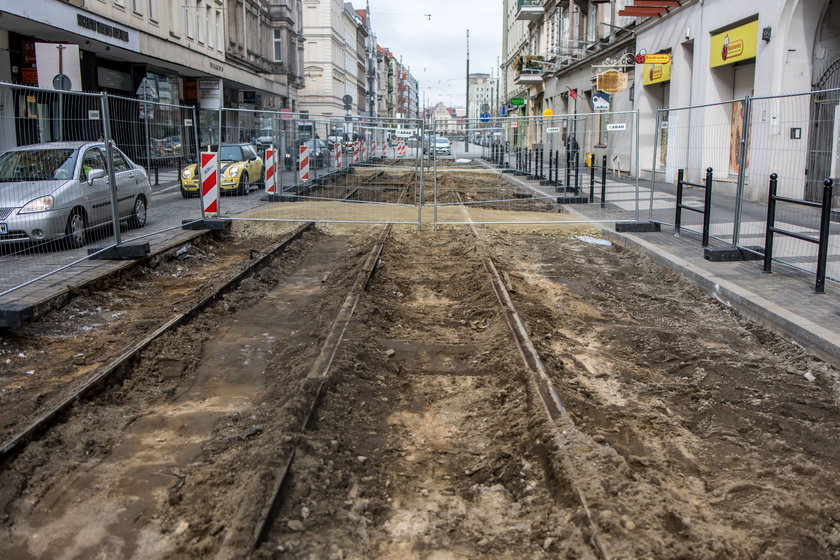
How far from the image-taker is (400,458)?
439 centimetres

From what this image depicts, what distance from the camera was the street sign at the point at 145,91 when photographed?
2428 centimetres

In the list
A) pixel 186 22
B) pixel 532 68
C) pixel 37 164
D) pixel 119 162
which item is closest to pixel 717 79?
pixel 119 162

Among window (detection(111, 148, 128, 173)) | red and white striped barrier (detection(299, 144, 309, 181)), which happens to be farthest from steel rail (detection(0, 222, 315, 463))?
red and white striped barrier (detection(299, 144, 309, 181))

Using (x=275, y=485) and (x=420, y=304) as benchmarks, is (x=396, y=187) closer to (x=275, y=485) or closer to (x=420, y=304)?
(x=420, y=304)

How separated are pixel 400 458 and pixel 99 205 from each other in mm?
8523

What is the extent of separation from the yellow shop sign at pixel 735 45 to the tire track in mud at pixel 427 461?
1409cm

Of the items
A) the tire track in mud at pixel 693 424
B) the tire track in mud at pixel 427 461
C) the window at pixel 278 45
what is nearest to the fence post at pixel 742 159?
the tire track in mud at pixel 693 424

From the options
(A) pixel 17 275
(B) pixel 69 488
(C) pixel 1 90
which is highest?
(C) pixel 1 90

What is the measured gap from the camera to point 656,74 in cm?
2445

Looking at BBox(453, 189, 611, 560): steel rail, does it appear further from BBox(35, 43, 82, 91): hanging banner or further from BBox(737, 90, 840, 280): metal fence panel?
BBox(35, 43, 82, 91): hanging banner

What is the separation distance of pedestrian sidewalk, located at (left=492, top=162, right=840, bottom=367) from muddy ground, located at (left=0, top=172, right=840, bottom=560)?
19cm

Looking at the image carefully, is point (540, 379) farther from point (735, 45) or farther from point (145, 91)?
point (145, 91)

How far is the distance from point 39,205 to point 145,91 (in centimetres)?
1734

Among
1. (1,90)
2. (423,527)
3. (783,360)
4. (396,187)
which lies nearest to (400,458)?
(423,527)
